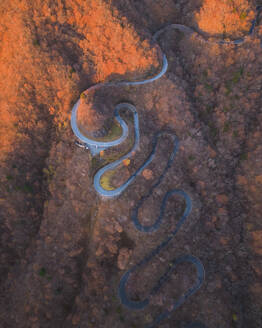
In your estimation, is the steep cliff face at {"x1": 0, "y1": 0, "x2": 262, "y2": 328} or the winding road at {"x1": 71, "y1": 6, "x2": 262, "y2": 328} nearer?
the winding road at {"x1": 71, "y1": 6, "x2": 262, "y2": 328}

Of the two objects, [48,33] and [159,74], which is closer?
[48,33]

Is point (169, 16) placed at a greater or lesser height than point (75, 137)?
greater


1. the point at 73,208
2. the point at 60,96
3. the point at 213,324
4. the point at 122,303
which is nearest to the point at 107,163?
the point at 73,208

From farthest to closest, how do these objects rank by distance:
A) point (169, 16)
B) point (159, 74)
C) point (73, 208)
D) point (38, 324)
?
1. point (169, 16)
2. point (159, 74)
3. point (73, 208)
4. point (38, 324)

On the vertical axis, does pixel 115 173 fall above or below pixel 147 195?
above

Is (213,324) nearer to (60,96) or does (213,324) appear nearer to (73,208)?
(73,208)

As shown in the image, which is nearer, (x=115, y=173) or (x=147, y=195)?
(x=115, y=173)

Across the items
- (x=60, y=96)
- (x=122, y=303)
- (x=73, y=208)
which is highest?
(x=60, y=96)

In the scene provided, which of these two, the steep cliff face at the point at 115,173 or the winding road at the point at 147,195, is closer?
the winding road at the point at 147,195
